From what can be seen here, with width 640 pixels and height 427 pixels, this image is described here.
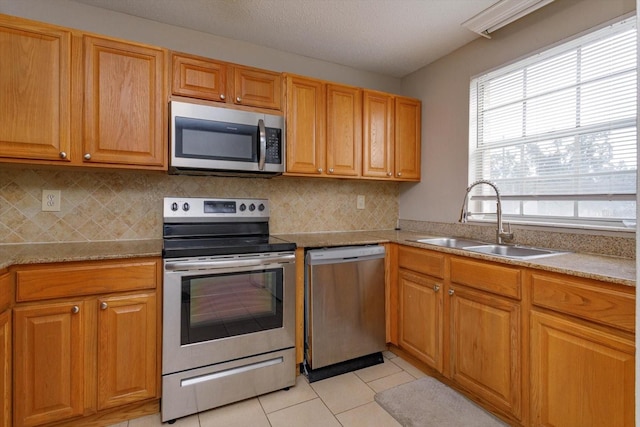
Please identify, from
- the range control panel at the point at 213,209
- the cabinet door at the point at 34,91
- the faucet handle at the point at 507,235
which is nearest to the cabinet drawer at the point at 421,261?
the faucet handle at the point at 507,235

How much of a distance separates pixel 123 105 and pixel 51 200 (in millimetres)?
777

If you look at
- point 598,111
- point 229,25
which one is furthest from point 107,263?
point 598,111

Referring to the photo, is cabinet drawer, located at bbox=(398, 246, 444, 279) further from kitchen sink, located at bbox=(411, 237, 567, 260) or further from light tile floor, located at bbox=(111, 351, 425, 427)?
light tile floor, located at bbox=(111, 351, 425, 427)

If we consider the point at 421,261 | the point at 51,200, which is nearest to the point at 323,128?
the point at 421,261

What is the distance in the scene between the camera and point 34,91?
5.54ft

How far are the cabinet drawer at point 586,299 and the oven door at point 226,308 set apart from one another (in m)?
1.35

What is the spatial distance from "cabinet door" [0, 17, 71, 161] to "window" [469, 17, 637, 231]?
2.77 meters

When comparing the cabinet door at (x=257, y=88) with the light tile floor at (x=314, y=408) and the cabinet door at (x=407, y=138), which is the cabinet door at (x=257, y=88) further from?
the light tile floor at (x=314, y=408)

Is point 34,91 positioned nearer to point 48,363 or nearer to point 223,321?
point 48,363

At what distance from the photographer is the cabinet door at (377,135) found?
271 cm

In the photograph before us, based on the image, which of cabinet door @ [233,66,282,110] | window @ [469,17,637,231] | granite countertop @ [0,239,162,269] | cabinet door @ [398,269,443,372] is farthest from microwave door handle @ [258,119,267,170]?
window @ [469,17,637,231]

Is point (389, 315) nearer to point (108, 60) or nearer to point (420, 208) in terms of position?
point (420, 208)

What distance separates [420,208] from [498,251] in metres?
0.94

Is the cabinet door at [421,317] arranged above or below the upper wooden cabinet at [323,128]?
below
